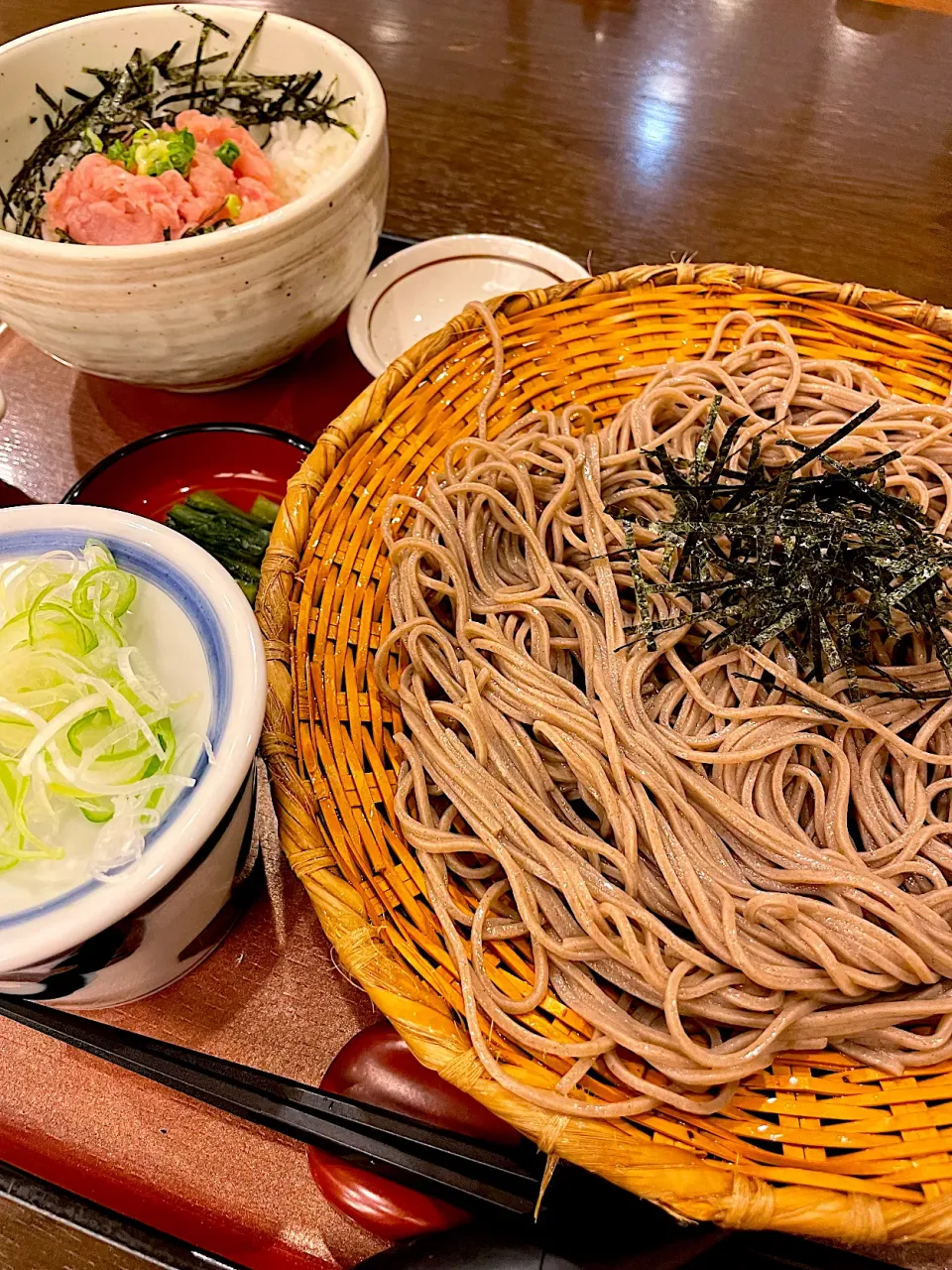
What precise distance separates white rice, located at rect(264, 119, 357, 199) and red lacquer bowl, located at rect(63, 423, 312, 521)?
Answer: 1.57ft

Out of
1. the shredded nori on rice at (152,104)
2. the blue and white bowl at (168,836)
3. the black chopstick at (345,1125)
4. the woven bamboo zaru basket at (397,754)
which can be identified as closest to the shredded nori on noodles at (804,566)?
the woven bamboo zaru basket at (397,754)

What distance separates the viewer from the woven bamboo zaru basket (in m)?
0.93

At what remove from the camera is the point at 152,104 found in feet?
5.71

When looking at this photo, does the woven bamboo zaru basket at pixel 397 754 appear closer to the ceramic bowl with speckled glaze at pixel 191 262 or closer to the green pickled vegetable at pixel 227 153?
the ceramic bowl with speckled glaze at pixel 191 262

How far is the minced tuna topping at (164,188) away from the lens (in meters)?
1.49

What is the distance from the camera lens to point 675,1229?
0.96 metres

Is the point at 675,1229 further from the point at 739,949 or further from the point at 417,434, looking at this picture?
the point at 417,434

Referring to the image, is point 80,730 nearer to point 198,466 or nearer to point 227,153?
point 198,466

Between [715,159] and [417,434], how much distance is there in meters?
1.50

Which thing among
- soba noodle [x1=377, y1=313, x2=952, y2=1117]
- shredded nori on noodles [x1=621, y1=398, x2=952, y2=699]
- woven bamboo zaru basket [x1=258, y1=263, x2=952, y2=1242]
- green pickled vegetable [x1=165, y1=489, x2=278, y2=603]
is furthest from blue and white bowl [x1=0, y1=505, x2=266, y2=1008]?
shredded nori on noodles [x1=621, y1=398, x2=952, y2=699]

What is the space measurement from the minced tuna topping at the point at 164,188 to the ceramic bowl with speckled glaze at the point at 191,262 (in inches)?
5.8

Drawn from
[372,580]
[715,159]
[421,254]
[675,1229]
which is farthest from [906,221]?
[675,1229]

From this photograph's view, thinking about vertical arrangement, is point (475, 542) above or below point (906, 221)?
below

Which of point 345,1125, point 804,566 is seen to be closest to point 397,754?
point 345,1125
